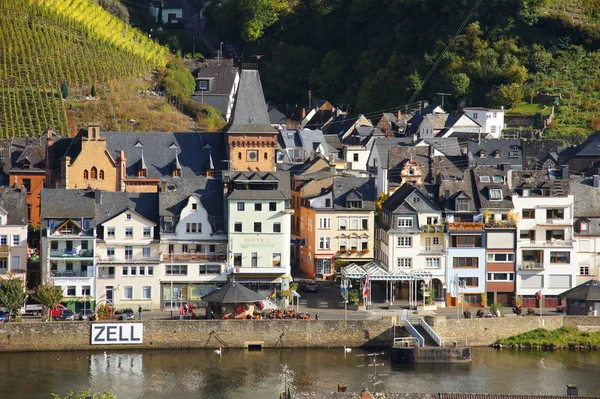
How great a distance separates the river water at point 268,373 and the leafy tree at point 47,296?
346 centimetres

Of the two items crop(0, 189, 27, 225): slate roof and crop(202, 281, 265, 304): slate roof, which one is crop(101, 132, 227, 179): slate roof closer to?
crop(0, 189, 27, 225): slate roof

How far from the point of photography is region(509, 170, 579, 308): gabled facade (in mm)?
95688

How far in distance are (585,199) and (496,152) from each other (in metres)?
25.6

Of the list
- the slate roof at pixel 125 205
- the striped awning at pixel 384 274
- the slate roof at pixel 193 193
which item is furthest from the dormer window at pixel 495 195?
the slate roof at pixel 125 205

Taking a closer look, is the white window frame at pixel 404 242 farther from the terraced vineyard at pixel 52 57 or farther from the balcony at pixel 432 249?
the terraced vineyard at pixel 52 57

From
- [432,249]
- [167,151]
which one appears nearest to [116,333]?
[432,249]

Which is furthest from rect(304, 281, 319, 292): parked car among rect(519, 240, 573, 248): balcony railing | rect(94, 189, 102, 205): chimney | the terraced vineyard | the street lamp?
the terraced vineyard

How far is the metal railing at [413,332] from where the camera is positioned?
8667 cm

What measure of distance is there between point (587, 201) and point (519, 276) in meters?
6.69

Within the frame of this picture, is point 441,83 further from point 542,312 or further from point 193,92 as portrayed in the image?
point 542,312

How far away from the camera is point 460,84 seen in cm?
15450

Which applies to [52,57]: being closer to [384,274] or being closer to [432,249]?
[384,274]

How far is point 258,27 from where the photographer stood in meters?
179

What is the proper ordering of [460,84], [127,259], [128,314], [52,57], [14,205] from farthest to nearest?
[460,84] < [52,57] < [14,205] < [127,259] < [128,314]
